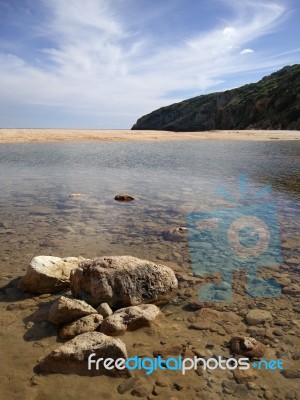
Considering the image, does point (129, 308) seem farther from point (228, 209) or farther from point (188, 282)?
point (228, 209)

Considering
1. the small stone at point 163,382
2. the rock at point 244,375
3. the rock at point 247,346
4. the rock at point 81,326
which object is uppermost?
the rock at point 81,326

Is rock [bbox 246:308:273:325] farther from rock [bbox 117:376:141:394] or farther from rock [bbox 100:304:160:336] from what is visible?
rock [bbox 117:376:141:394]

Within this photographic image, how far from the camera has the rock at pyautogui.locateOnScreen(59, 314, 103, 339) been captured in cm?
353

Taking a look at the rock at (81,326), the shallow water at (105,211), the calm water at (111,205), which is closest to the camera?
the rock at (81,326)

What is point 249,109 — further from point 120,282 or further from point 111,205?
point 120,282

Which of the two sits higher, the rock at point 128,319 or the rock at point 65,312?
the rock at point 65,312

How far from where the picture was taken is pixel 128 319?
3.74 m

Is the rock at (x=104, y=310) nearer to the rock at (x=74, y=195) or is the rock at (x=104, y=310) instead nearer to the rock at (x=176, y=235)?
the rock at (x=176, y=235)

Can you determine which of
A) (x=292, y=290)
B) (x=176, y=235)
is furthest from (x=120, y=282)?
(x=176, y=235)

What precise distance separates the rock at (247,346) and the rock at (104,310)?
4.35 ft

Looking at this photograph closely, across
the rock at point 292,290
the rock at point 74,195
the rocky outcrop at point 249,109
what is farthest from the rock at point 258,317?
the rocky outcrop at point 249,109

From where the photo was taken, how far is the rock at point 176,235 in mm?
6500

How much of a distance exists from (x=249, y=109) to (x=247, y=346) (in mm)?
74561

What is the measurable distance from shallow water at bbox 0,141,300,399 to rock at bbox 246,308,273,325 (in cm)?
119
